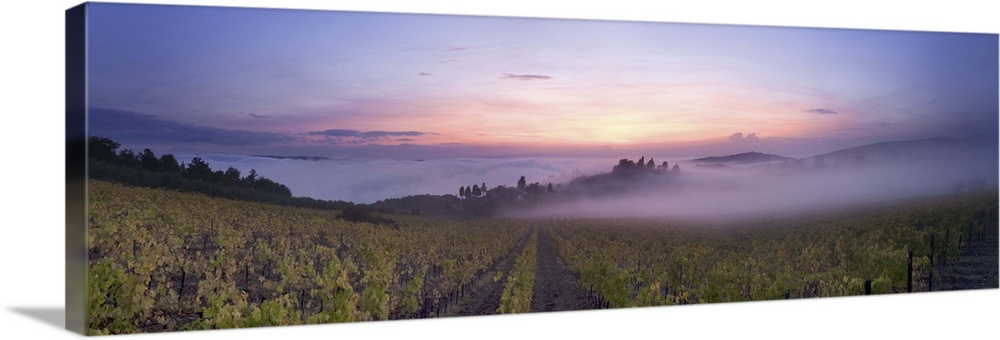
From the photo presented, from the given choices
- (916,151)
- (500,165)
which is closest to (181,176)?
(500,165)

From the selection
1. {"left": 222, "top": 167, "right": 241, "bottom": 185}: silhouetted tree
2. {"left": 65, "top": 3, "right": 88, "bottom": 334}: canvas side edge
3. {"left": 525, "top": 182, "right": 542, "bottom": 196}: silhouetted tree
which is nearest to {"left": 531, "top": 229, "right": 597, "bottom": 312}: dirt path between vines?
{"left": 525, "top": 182, "right": 542, "bottom": 196}: silhouetted tree

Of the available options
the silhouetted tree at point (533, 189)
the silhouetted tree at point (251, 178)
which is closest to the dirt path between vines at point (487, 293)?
the silhouetted tree at point (533, 189)

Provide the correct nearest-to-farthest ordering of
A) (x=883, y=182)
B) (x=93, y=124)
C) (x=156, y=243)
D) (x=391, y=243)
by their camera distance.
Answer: (x=93, y=124) < (x=156, y=243) < (x=391, y=243) < (x=883, y=182)

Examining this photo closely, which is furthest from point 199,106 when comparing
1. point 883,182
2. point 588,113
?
point 883,182

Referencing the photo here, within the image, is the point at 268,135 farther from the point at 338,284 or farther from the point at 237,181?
the point at 338,284

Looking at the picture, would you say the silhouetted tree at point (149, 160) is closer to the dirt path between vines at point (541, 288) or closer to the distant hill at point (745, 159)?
the dirt path between vines at point (541, 288)

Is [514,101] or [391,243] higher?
[514,101]

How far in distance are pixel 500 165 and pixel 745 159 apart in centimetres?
239

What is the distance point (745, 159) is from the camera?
37.6 feet

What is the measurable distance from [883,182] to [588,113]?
10.7 ft

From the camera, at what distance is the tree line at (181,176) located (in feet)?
29.2

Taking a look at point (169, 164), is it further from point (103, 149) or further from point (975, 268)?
point (975, 268)

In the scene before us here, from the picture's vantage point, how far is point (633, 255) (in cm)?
1120

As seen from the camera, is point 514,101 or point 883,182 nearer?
point 514,101
